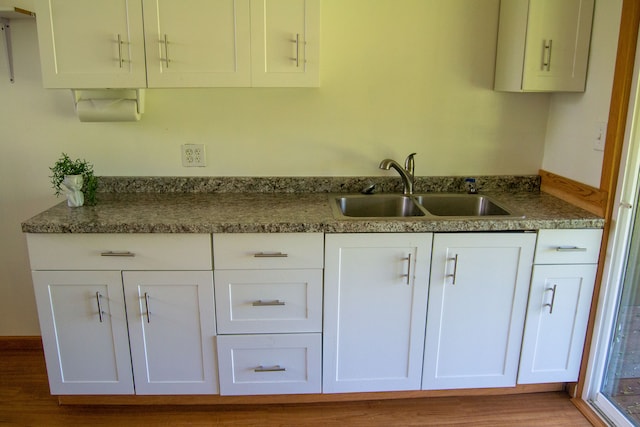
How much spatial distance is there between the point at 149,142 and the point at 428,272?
1488 millimetres

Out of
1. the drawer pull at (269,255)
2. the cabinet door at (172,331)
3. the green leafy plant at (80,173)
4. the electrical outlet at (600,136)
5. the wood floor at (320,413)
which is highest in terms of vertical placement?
the electrical outlet at (600,136)

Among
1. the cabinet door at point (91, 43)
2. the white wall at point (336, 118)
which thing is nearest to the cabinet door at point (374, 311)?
the white wall at point (336, 118)

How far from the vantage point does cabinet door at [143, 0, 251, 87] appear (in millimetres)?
1837

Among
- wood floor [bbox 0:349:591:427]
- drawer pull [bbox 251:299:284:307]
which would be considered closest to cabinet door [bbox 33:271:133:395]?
wood floor [bbox 0:349:591:427]

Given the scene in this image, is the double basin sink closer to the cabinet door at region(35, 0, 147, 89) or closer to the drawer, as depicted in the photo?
the drawer

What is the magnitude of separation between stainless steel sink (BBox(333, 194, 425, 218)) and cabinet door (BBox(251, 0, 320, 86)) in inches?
24.9

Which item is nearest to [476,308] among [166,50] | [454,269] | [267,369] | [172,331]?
[454,269]

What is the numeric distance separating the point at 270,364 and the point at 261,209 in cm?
68

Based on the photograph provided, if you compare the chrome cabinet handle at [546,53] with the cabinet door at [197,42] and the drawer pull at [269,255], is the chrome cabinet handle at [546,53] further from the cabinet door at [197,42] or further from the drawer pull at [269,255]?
the drawer pull at [269,255]

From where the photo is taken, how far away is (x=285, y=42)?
188 centimetres

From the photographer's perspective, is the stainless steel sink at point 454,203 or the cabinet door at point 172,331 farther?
the stainless steel sink at point 454,203

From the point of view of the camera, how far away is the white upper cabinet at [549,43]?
197 centimetres

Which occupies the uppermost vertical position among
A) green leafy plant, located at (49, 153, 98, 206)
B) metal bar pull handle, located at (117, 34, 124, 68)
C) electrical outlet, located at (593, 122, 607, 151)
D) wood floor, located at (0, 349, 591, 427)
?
metal bar pull handle, located at (117, 34, 124, 68)

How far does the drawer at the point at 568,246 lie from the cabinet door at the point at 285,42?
118 cm
